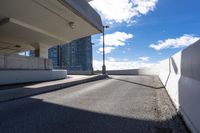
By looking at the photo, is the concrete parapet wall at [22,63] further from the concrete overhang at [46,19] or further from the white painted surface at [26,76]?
the concrete overhang at [46,19]

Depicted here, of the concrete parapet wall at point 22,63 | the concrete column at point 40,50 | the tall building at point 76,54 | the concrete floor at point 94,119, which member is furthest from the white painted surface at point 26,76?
the tall building at point 76,54

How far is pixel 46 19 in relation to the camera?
17.8m

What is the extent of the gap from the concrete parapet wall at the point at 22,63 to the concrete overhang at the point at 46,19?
2587mm

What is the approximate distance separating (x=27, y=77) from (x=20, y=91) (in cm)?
743

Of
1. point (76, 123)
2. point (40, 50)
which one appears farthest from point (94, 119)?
point (40, 50)

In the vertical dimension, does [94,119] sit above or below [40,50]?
below

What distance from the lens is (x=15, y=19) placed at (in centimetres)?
1694

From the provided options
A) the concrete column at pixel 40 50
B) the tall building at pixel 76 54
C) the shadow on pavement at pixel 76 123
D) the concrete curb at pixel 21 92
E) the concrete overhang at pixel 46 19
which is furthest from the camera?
the tall building at pixel 76 54

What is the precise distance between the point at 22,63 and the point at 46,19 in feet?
15.1

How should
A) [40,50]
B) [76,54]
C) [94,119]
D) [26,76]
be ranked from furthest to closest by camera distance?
1. [76,54]
2. [40,50]
3. [26,76]
4. [94,119]

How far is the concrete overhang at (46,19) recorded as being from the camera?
14625 mm

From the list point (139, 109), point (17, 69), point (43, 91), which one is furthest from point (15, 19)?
point (139, 109)

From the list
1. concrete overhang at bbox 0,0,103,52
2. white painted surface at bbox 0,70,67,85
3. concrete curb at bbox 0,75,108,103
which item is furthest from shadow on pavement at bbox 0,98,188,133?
white painted surface at bbox 0,70,67,85

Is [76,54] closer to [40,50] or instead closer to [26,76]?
[40,50]
